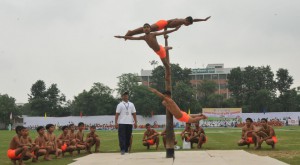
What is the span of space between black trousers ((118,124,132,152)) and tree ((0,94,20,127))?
191 feet

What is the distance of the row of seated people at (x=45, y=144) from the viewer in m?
10.3

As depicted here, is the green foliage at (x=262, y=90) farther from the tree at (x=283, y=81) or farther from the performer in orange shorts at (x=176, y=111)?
the performer in orange shorts at (x=176, y=111)

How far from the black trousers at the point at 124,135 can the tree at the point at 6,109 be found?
58267 millimetres

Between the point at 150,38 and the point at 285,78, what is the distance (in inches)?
3016

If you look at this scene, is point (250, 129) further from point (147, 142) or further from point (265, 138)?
point (147, 142)

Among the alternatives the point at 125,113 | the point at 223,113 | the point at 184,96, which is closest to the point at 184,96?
the point at 184,96

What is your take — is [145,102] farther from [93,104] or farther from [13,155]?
Result: [13,155]

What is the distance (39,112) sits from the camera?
278 feet

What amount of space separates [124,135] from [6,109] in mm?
60711

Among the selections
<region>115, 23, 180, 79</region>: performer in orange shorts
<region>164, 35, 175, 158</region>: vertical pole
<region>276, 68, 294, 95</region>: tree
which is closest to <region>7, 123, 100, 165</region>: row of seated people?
<region>164, 35, 175, 158</region>: vertical pole

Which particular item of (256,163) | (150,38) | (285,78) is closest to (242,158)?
(256,163)

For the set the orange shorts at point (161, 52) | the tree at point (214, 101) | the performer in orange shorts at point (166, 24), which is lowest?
the orange shorts at point (161, 52)

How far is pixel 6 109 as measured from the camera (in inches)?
2638

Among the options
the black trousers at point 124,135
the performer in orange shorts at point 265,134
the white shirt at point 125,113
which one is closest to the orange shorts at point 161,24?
the white shirt at point 125,113
